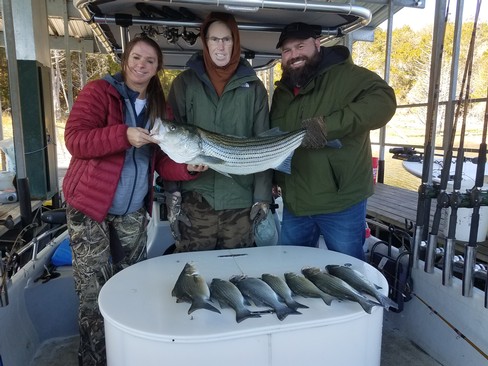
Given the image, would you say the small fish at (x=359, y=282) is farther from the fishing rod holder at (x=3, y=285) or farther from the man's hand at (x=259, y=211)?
the fishing rod holder at (x=3, y=285)

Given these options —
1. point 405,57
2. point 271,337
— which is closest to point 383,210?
point 271,337

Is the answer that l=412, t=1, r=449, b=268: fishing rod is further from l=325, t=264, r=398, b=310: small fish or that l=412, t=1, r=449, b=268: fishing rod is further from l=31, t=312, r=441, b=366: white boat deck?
l=325, t=264, r=398, b=310: small fish

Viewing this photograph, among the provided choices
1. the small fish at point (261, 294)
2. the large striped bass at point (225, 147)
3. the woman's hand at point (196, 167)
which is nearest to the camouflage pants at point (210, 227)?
the woman's hand at point (196, 167)

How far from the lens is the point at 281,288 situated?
206 cm

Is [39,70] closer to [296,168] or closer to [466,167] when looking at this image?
[296,168]

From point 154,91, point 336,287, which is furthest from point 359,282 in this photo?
point 154,91

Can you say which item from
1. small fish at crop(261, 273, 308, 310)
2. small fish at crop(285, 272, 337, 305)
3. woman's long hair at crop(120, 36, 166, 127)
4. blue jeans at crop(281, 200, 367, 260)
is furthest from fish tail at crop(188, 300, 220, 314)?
blue jeans at crop(281, 200, 367, 260)

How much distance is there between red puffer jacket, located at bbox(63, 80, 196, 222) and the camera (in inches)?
90.1

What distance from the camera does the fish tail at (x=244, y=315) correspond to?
179 centimetres

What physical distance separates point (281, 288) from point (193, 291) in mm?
442

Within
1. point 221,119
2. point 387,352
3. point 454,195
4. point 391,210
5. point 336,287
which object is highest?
point 221,119

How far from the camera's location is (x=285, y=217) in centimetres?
314

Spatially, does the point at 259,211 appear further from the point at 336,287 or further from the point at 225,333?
the point at 225,333

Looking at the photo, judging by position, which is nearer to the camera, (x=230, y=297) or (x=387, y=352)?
(x=230, y=297)
